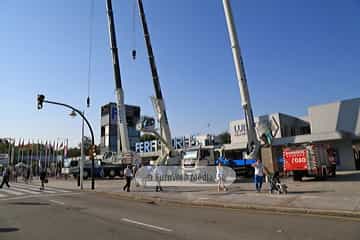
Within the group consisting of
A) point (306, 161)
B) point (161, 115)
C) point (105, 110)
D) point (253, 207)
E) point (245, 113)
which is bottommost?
point (253, 207)

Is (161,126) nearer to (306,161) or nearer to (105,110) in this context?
(306,161)

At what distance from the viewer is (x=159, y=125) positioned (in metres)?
27.6

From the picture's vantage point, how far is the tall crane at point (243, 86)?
82.5 ft

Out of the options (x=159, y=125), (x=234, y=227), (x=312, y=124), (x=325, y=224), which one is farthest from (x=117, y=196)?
(x=312, y=124)

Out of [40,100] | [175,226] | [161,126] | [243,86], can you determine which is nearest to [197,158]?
[161,126]

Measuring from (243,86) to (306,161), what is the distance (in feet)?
25.9

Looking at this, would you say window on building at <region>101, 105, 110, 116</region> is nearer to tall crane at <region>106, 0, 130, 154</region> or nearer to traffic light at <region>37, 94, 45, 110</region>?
tall crane at <region>106, 0, 130, 154</region>

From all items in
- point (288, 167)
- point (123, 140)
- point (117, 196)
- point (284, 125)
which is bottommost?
point (117, 196)

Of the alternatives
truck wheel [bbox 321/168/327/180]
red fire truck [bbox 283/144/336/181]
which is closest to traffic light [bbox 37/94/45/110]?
red fire truck [bbox 283/144/336/181]

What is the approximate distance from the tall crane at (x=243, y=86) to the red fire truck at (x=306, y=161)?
9.16ft

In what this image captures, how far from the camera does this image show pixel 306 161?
72.9 ft

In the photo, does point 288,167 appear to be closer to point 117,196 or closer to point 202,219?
point 117,196

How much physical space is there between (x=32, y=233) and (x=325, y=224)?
7920 mm

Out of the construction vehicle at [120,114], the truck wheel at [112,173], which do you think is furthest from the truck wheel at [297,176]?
the truck wheel at [112,173]
